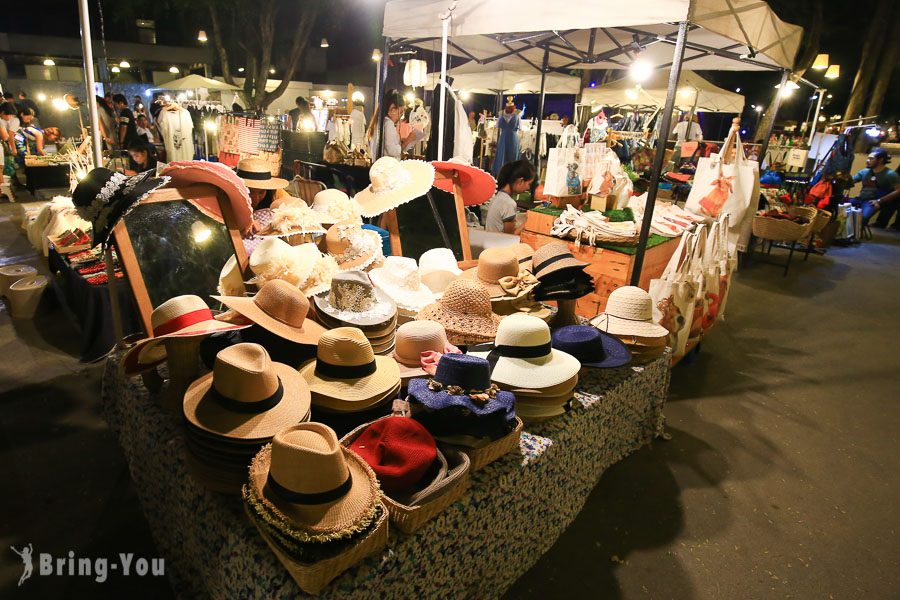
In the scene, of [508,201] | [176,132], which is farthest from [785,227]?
[176,132]

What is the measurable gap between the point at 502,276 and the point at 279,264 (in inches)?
48.0

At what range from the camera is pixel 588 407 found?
8.18 feet

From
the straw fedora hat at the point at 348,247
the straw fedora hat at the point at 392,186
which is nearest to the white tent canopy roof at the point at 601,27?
the straw fedora hat at the point at 392,186

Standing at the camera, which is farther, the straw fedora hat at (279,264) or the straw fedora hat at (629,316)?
the straw fedora hat at (629,316)

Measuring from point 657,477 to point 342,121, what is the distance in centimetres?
934

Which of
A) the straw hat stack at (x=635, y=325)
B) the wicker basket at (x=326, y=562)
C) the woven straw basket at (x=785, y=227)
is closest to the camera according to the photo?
the wicker basket at (x=326, y=562)

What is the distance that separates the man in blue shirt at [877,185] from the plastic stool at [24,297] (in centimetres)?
1540

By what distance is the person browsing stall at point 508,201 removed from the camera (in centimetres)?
545

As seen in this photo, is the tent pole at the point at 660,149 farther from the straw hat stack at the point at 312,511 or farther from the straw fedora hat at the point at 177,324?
the straw hat stack at the point at 312,511

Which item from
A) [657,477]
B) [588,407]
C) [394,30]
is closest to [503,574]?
[588,407]

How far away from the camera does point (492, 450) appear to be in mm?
1884

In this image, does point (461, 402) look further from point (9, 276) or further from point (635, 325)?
point (9, 276)

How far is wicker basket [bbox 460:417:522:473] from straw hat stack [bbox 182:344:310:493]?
615mm

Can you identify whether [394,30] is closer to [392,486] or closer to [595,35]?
[595,35]
